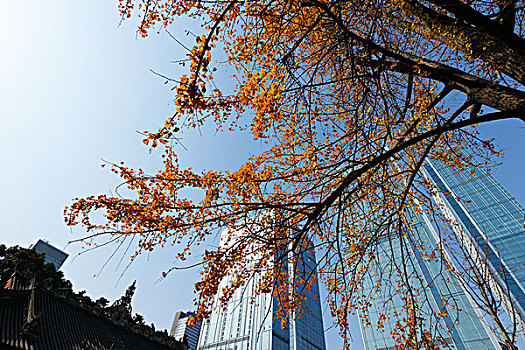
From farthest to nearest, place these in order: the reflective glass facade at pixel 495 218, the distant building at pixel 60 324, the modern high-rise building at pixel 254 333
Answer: the reflective glass facade at pixel 495 218, the modern high-rise building at pixel 254 333, the distant building at pixel 60 324

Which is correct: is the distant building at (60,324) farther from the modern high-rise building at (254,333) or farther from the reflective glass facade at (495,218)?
the reflective glass facade at (495,218)

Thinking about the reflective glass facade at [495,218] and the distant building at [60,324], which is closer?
the distant building at [60,324]

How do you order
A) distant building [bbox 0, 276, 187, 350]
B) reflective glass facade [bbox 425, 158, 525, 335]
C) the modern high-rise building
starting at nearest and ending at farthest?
distant building [bbox 0, 276, 187, 350], the modern high-rise building, reflective glass facade [bbox 425, 158, 525, 335]

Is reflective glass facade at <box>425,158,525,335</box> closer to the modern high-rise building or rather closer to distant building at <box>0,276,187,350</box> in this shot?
the modern high-rise building

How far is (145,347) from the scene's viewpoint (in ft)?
43.8

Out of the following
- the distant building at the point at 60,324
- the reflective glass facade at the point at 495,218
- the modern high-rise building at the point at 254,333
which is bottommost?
the distant building at the point at 60,324

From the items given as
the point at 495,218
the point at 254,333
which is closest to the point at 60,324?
the point at 254,333

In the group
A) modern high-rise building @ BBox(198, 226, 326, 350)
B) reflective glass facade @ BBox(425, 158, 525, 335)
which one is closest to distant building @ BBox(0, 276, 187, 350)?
modern high-rise building @ BBox(198, 226, 326, 350)

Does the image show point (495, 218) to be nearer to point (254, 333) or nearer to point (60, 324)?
point (254, 333)

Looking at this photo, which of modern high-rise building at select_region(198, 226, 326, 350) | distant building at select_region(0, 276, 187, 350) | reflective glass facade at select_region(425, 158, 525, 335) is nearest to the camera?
distant building at select_region(0, 276, 187, 350)

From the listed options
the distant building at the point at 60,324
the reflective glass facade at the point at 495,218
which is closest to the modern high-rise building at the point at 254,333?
the distant building at the point at 60,324

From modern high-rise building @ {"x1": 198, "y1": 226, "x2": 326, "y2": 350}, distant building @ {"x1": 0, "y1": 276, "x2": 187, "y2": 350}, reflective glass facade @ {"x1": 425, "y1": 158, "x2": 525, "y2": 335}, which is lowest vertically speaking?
distant building @ {"x1": 0, "y1": 276, "x2": 187, "y2": 350}

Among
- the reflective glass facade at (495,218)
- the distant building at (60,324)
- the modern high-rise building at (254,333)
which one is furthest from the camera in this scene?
the reflective glass facade at (495,218)

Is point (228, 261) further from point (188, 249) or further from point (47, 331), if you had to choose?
point (47, 331)
